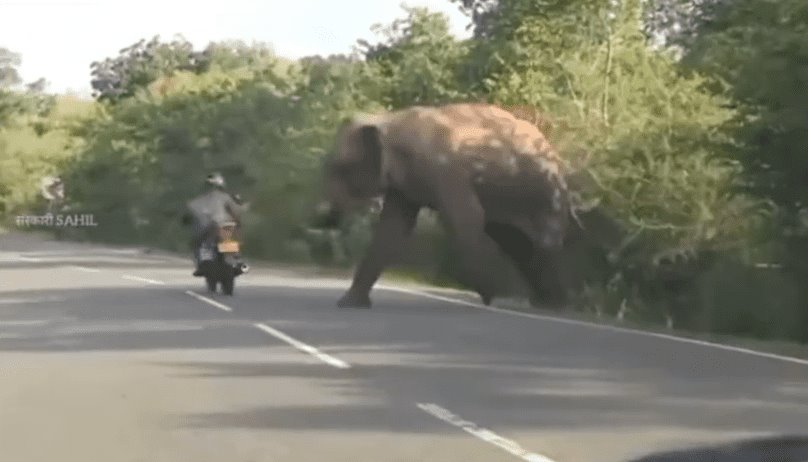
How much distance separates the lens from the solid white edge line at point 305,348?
1545 centimetres

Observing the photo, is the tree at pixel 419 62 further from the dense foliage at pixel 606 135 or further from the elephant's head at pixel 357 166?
the elephant's head at pixel 357 166

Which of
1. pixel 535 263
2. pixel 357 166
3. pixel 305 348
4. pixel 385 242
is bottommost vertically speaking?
pixel 305 348

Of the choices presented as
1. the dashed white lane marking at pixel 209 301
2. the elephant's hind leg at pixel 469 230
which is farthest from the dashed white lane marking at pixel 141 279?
the elephant's hind leg at pixel 469 230

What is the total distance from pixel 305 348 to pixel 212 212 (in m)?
10.7

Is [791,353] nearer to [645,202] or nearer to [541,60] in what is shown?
[645,202]

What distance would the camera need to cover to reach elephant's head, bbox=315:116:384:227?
2489cm

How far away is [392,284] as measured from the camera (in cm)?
3203

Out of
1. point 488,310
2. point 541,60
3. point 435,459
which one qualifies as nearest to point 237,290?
point 488,310

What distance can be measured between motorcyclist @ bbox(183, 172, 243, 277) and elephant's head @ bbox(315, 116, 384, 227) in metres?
2.20

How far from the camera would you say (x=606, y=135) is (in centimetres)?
2952

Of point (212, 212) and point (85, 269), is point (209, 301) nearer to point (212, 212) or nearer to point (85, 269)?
point (212, 212)

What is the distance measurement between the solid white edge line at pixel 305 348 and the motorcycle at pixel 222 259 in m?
6.76

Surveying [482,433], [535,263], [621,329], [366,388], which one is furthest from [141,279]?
[482,433]

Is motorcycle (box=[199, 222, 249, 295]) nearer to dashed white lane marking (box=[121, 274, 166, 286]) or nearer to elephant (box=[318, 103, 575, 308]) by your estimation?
elephant (box=[318, 103, 575, 308])
